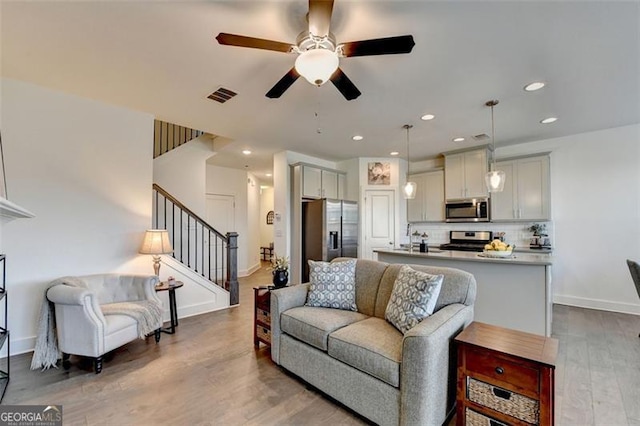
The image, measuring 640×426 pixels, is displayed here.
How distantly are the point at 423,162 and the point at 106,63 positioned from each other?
563 cm

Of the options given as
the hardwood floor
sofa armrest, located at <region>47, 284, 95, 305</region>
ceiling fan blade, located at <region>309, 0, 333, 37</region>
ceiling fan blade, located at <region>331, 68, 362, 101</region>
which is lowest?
the hardwood floor

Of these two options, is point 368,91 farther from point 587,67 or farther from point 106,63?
point 106,63

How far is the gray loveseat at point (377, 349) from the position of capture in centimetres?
164

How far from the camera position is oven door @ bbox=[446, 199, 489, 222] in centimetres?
514

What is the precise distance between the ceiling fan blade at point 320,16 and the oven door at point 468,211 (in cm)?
→ 450

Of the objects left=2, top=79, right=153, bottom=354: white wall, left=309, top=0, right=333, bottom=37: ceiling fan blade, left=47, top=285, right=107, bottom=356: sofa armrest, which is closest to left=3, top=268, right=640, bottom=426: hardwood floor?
left=47, top=285, right=107, bottom=356: sofa armrest

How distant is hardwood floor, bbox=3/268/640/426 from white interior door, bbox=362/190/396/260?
324 cm

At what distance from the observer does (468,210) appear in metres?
5.32

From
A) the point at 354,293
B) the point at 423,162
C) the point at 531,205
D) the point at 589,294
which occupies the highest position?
the point at 423,162

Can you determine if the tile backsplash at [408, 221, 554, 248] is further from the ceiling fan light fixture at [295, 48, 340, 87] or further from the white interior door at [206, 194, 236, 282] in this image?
the ceiling fan light fixture at [295, 48, 340, 87]

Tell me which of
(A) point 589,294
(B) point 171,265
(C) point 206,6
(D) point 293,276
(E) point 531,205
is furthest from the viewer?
(D) point 293,276

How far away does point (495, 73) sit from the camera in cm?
269

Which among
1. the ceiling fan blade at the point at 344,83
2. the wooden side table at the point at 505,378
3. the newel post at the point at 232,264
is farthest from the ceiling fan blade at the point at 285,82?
the newel post at the point at 232,264

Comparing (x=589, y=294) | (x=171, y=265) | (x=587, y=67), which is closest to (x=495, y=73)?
(x=587, y=67)
